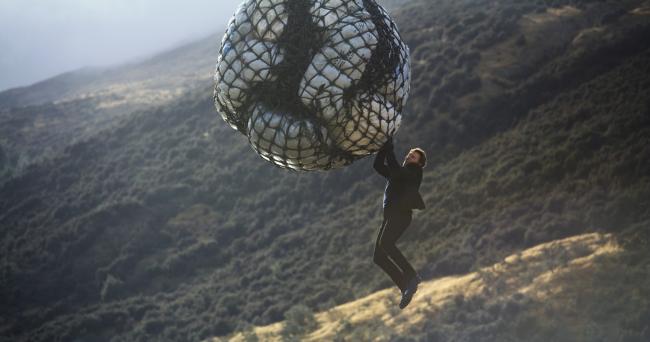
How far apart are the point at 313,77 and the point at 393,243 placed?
2.19 metres

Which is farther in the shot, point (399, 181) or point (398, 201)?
point (398, 201)

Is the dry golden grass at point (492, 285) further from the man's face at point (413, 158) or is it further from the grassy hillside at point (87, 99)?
the grassy hillside at point (87, 99)

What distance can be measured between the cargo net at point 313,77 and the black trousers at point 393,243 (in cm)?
120

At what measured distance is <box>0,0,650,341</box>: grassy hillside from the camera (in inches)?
1118

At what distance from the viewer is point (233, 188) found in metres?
43.5

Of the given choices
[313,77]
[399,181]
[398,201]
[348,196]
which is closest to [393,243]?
[398,201]

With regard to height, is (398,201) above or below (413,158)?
below

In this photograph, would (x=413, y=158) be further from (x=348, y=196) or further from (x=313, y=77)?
(x=348, y=196)

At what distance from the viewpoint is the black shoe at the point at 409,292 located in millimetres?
6425

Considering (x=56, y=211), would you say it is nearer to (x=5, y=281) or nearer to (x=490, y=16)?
(x=5, y=281)

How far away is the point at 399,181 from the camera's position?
5910 millimetres

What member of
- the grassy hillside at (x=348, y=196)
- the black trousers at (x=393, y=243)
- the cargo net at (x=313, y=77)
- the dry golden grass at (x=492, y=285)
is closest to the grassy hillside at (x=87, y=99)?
the grassy hillside at (x=348, y=196)

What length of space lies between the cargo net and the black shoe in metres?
1.80

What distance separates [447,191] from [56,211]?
86.0 feet
